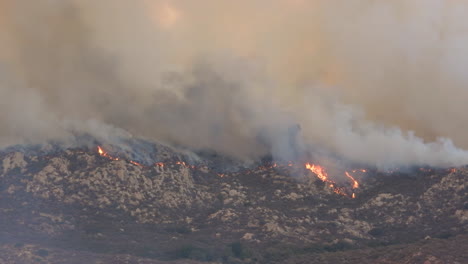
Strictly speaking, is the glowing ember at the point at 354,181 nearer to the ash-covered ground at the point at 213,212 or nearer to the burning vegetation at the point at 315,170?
the burning vegetation at the point at 315,170

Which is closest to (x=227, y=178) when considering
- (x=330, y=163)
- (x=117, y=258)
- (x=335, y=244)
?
(x=330, y=163)

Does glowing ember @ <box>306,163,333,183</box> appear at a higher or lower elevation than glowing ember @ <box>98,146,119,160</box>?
lower

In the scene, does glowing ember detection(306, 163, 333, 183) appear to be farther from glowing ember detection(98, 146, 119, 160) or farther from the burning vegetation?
glowing ember detection(98, 146, 119, 160)

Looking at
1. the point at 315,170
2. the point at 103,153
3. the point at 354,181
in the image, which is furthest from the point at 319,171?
the point at 103,153

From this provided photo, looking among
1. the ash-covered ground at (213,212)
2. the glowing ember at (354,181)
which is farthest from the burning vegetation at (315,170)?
the ash-covered ground at (213,212)

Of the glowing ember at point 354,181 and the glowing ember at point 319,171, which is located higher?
the glowing ember at point 319,171

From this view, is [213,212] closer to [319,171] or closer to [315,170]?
[315,170]

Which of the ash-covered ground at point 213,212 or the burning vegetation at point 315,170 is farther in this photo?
the burning vegetation at point 315,170

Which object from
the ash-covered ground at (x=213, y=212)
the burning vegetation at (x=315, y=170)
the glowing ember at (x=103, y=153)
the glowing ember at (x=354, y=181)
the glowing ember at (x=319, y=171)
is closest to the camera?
the ash-covered ground at (x=213, y=212)

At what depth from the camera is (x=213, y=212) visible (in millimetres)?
114250

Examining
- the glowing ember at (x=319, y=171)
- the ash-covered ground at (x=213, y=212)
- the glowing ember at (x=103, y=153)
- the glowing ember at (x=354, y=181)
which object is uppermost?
the glowing ember at (x=103, y=153)

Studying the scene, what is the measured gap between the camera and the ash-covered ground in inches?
3851

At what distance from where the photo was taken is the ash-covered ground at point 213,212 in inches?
3851

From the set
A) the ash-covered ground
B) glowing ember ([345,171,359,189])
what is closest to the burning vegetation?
glowing ember ([345,171,359,189])
